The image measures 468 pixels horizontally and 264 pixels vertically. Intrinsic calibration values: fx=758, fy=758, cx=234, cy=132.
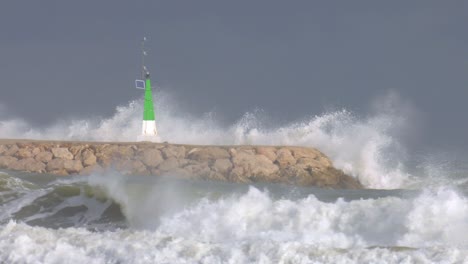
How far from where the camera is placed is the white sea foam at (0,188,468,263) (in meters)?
6.07

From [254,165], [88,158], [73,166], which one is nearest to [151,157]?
[88,158]

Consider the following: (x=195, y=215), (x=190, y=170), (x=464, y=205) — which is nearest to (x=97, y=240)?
(x=195, y=215)

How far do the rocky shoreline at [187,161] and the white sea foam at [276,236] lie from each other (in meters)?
5.19

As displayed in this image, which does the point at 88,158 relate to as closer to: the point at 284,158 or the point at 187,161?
the point at 187,161

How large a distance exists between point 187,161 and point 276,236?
22.9ft

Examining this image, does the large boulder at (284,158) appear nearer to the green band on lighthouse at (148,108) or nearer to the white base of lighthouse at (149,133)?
the white base of lighthouse at (149,133)

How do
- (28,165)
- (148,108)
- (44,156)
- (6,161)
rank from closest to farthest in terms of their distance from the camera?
(28,165), (44,156), (6,161), (148,108)

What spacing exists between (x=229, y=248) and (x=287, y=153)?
24.4ft

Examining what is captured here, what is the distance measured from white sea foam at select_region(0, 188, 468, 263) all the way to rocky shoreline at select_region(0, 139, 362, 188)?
17.0 ft

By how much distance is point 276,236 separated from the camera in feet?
21.8

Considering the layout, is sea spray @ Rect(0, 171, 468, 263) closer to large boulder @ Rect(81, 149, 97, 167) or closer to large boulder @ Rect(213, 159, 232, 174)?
large boulder @ Rect(213, 159, 232, 174)

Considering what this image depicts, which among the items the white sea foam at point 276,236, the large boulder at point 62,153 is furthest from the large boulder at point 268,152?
the white sea foam at point 276,236

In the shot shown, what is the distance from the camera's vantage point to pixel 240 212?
24.3ft

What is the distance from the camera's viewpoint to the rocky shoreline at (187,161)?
1301cm
